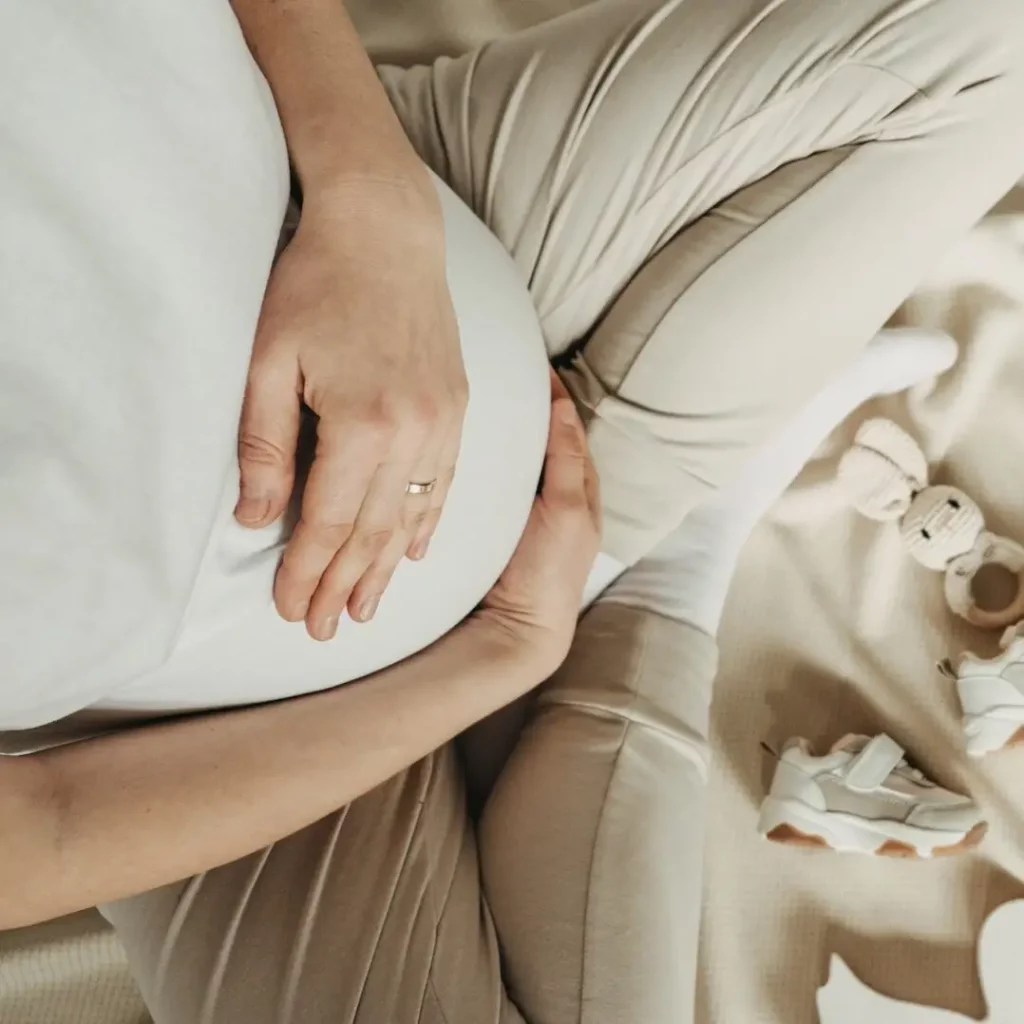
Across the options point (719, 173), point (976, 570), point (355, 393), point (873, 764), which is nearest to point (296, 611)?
point (355, 393)

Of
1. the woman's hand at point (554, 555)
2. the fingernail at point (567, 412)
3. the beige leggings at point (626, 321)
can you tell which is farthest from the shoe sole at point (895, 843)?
the fingernail at point (567, 412)

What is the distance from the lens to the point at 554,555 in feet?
2.21

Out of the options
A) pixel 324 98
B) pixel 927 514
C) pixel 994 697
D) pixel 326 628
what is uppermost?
pixel 324 98

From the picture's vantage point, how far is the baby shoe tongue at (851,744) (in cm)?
88

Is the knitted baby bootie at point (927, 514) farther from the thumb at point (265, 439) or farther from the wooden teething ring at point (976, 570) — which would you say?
the thumb at point (265, 439)

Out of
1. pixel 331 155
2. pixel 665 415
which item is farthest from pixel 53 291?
pixel 665 415

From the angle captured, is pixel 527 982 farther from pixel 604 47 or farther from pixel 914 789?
pixel 604 47

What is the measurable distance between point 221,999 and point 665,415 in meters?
0.47

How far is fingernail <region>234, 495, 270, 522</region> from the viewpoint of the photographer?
0.46 meters

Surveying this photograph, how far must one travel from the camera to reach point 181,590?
0.40 meters

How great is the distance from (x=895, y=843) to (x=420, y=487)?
1.97ft

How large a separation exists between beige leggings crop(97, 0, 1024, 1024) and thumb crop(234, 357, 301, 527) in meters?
0.26

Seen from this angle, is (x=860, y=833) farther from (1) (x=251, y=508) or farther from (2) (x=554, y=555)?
(1) (x=251, y=508)

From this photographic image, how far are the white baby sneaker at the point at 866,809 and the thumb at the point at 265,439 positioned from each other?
23.4 inches
